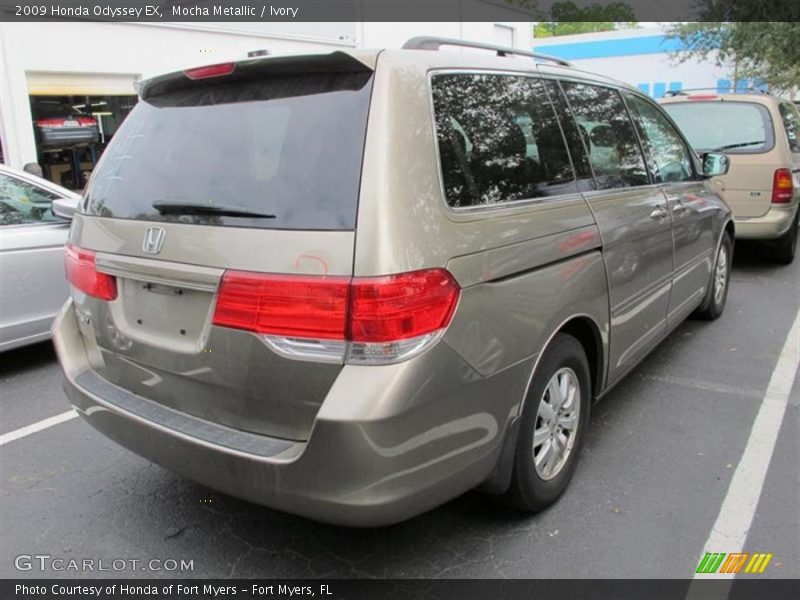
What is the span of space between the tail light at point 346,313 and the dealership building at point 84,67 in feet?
23.6

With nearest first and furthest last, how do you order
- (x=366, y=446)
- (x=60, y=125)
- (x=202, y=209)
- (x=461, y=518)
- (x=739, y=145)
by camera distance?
(x=366, y=446) → (x=202, y=209) → (x=461, y=518) → (x=739, y=145) → (x=60, y=125)

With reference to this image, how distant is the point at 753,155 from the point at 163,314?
652 cm

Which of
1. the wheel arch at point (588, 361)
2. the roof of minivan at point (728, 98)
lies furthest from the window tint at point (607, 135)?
the roof of minivan at point (728, 98)

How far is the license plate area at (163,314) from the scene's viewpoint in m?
2.27

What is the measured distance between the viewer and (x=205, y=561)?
8.75 feet

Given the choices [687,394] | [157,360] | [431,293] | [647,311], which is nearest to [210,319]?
[157,360]

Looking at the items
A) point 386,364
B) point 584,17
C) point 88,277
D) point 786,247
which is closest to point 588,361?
point 386,364

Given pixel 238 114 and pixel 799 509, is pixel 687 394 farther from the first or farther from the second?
pixel 238 114

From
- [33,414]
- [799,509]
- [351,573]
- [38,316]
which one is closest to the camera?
[351,573]

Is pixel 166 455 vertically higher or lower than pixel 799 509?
higher

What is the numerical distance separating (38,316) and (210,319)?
125 inches

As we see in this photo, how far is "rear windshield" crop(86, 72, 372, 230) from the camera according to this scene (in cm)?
214

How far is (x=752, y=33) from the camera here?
53.5 ft

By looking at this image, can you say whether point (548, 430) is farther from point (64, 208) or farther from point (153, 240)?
point (64, 208)
